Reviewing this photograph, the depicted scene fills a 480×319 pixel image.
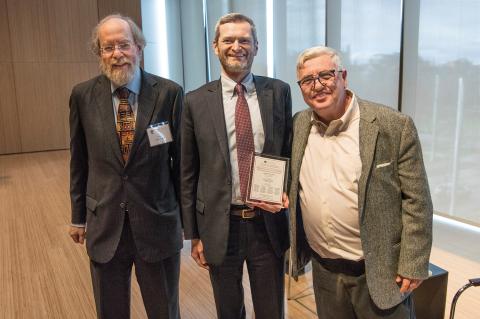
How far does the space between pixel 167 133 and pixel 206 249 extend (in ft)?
1.70

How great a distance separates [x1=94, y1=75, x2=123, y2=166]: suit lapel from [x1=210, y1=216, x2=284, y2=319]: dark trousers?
0.57m

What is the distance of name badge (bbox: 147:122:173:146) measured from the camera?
5.94ft

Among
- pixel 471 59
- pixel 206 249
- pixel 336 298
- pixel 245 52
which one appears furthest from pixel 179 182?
pixel 471 59

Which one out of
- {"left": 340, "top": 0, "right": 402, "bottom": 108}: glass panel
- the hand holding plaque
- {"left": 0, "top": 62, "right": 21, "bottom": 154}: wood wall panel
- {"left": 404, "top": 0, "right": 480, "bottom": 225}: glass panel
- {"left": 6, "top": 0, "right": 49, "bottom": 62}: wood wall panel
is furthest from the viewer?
{"left": 0, "top": 62, "right": 21, "bottom": 154}: wood wall panel

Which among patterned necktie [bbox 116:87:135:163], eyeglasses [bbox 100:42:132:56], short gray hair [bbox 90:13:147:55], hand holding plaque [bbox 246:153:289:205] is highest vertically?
short gray hair [bbox 90:13:147:55]

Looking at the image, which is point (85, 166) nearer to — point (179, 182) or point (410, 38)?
point (179, 182)

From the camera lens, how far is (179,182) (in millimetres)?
1956

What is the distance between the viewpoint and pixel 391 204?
4.64 feet

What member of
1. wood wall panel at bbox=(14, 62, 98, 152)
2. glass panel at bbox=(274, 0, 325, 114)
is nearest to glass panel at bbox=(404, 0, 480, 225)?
glass panel at bbox=(274, 0, 325, 114)

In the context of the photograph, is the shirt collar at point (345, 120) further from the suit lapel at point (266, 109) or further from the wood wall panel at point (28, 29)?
the wood wall panel at point (28, 29)

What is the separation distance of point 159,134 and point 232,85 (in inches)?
14.9

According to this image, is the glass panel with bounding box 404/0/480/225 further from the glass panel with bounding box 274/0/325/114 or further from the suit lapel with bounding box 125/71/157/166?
the suit lapel with bounding box 125/71/157/166

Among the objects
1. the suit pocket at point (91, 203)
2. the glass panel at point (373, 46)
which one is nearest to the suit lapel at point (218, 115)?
the suit pocket at point (91, 203)

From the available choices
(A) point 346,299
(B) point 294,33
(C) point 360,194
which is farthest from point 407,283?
(B) point 294,33
